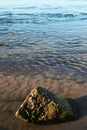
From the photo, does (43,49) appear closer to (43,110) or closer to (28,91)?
(28,91)

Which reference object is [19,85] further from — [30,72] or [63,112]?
[63,112]

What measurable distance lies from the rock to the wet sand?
0.40ft

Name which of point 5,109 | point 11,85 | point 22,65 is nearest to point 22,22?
point 22,65

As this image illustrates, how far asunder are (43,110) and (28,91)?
4.63 ft

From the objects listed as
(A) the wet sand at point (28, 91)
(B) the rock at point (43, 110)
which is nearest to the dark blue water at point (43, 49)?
(A) the wet sand at point (28, 91)

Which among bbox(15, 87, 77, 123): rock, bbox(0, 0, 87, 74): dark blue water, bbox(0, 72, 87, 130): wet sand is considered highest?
bbox(15, 87, 77, 123): rock

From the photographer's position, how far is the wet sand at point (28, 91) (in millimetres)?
5398

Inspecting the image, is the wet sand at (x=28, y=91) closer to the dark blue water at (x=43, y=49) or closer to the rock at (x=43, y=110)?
the rock at (x=43, y=110)

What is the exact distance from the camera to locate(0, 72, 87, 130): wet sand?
5398 mm

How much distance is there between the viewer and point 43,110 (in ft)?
18.1

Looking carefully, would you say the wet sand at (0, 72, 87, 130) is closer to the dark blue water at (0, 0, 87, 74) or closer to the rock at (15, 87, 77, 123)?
the rock at (15, 87, 77, 123)

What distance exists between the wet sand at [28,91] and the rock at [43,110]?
0.12 meters

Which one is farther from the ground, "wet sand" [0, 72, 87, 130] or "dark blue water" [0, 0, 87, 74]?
"wet sand" [0, 72, 87, 130]

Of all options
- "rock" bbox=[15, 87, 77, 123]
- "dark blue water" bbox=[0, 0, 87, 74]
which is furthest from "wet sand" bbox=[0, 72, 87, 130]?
"dark blue water" bbox=[0, 0, 87, 74]
